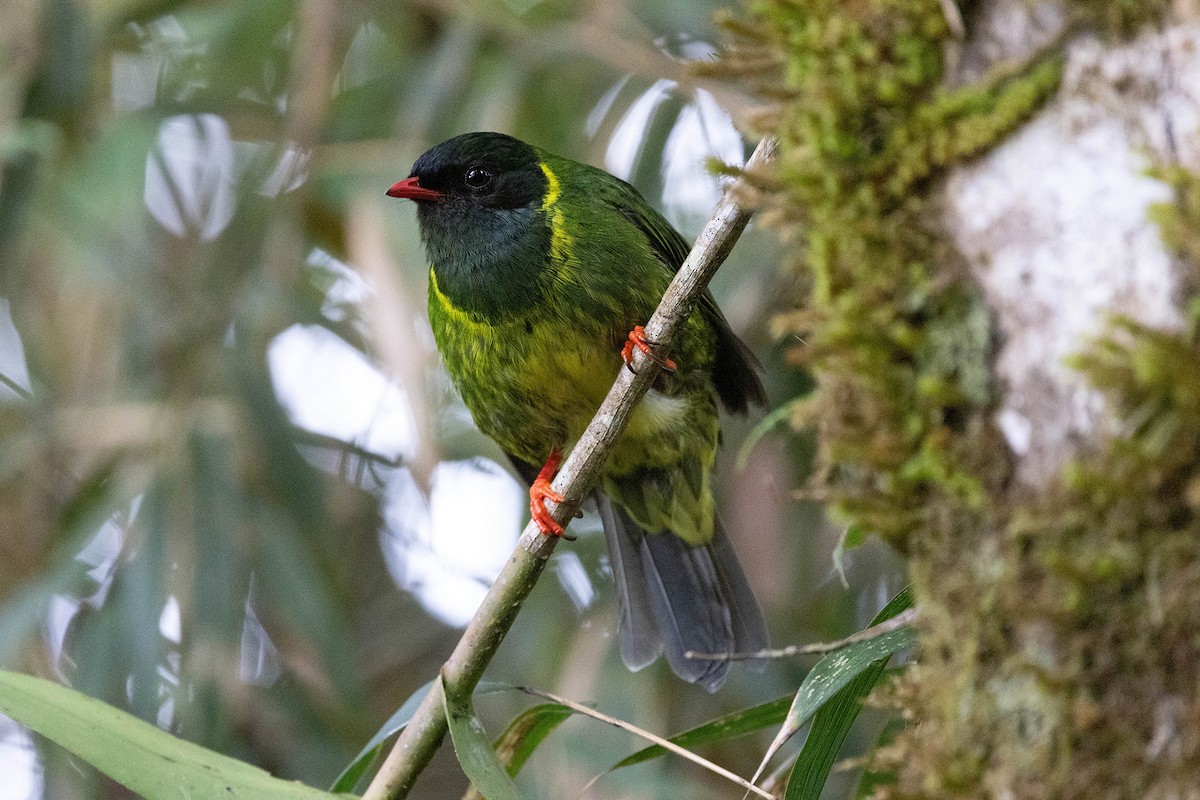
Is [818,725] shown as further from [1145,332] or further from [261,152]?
[261,152]

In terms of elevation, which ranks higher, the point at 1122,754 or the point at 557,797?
the point at 1122,754

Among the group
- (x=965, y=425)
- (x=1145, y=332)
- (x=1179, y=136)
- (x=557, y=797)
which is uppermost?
(x=1179, y=136)

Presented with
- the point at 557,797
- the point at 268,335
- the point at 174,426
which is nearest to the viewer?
the point at 557,797

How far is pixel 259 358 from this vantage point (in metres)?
4.17

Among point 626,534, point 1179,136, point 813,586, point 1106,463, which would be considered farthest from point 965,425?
point 813,586

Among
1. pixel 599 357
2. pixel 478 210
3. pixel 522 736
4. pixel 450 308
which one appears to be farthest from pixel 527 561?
pixel 478 210

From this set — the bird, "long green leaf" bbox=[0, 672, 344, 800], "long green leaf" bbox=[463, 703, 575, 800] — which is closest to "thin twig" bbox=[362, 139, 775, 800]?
"long green leaf" bbox=[463, 703, 575, 800]

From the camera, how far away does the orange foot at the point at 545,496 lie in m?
2.28

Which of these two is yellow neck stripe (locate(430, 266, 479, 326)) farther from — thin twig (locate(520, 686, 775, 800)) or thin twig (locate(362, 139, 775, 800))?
thin twig (locate(520, 686, 775, 800))

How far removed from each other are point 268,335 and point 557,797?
182 centimetres

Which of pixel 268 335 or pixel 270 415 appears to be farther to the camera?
pixel 268 335

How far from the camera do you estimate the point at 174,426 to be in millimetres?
3957

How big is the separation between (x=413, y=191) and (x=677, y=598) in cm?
135

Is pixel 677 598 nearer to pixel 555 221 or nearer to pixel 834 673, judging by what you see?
pixel 555 221
